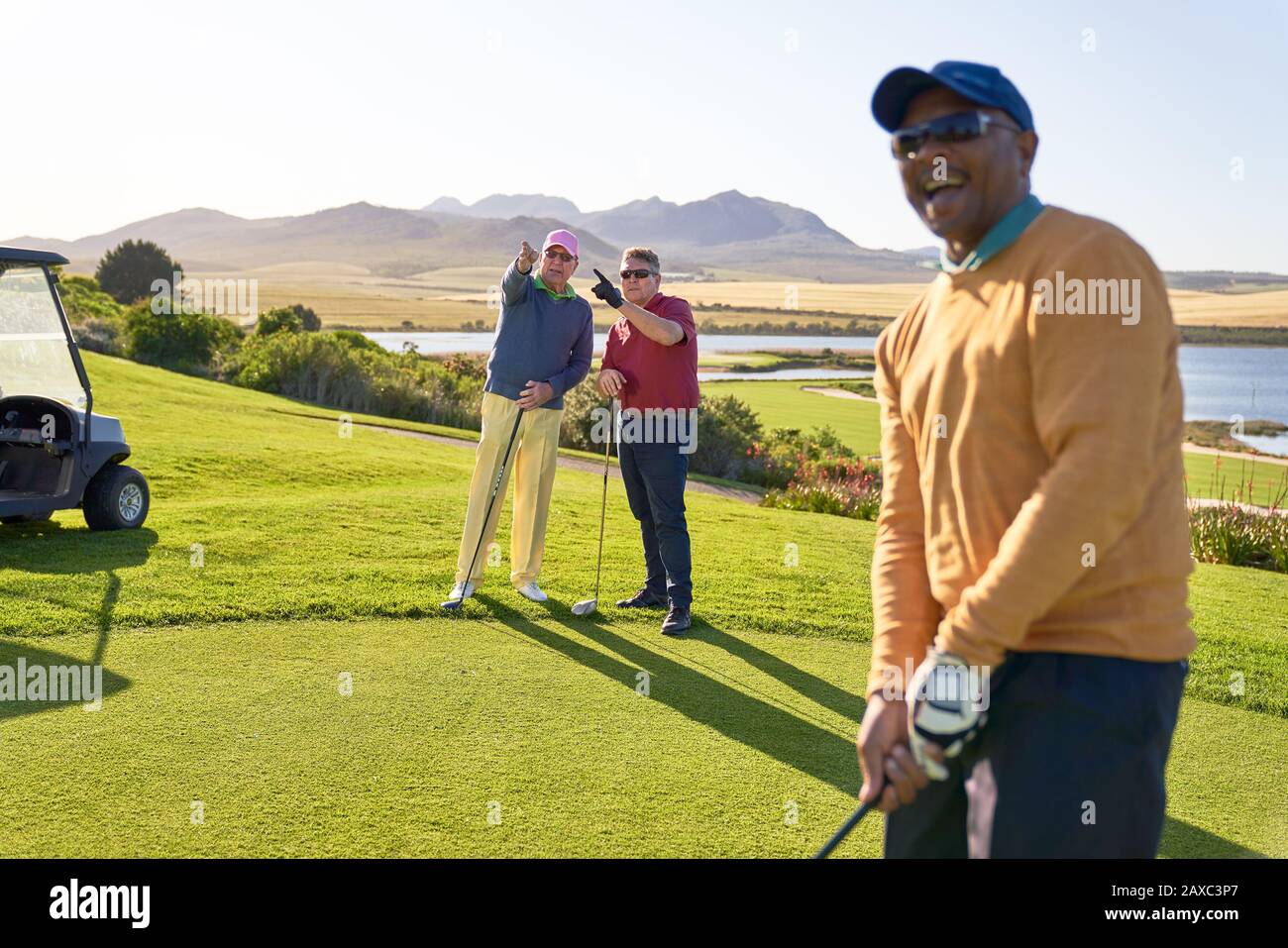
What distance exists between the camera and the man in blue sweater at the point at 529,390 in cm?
681

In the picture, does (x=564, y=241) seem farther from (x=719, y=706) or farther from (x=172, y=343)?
(x=172, y=343)

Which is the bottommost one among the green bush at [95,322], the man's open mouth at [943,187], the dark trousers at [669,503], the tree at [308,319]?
the dark trousers at [669,503]

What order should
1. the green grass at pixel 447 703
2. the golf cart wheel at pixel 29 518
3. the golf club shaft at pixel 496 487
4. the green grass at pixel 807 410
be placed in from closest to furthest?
the green grass at pixel 447 703 < the golf club shaft at pixel 496 487 < the golf cart wheel at pixel 29 518 < the green grass at pixel 807 410

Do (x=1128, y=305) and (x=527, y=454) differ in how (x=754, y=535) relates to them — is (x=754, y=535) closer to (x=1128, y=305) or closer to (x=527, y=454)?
(x=527, y=454)

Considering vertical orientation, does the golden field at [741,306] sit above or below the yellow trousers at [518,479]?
above

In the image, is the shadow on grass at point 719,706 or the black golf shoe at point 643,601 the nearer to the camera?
the shadow on grass at point 719,706

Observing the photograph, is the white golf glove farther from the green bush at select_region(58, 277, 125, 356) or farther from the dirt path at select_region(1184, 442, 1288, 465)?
the dirt path at select_region(1184, 442, 1288, 465)

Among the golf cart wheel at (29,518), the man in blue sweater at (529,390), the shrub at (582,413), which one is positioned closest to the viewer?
the man in blue sweater at (529,390)

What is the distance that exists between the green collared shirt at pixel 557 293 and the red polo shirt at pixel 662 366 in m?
0.46

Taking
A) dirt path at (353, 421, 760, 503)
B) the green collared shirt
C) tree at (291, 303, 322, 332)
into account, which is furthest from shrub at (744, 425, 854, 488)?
tree at (291, 303, 322, 332)

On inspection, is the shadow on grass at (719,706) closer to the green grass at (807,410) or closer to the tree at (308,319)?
the green grass at (807,410)

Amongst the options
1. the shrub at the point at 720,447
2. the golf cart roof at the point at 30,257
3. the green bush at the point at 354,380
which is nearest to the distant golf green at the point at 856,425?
the shrub at the point at 720,447
